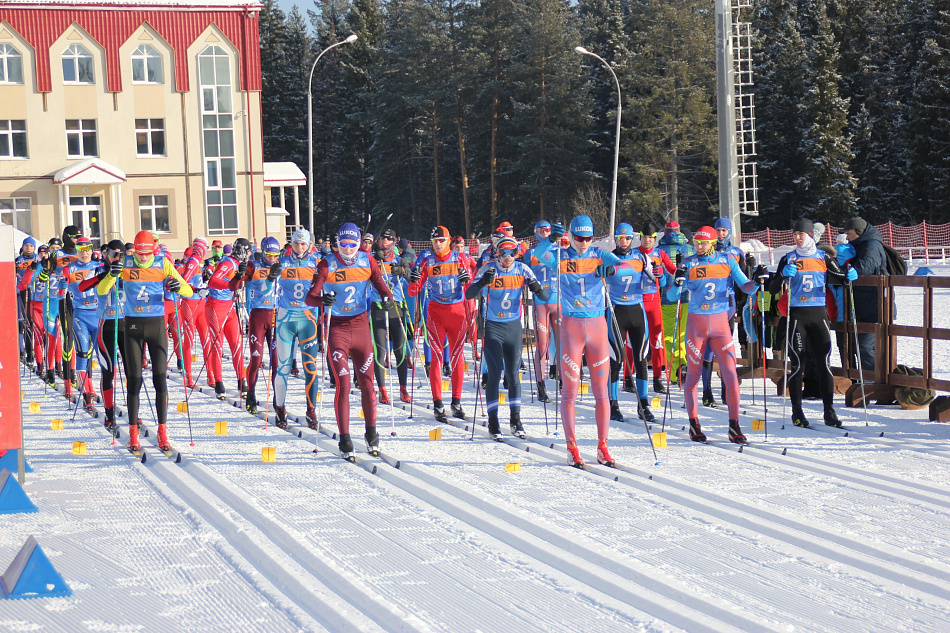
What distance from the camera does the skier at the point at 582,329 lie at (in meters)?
8.16

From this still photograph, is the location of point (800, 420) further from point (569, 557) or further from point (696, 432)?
point (569, 557)

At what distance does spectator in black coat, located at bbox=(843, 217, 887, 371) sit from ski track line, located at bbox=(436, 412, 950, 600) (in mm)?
4629

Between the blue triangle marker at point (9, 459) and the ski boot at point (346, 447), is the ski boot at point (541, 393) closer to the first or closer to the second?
the ski boot at point (346, 447)

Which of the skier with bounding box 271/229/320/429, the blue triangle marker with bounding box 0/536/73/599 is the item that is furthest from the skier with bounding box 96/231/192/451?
the blue triangle marker with bounding box 0/536/73/599

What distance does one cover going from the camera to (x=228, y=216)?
1790 inches

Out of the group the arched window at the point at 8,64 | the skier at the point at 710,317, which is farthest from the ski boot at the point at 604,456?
the arched window at the point at 8,64

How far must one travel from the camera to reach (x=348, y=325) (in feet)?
28.3

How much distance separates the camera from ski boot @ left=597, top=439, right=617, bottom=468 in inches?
319

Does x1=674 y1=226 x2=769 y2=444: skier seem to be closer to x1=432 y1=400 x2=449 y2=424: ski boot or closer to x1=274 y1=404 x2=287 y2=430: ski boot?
x1=432 y1=400 x2=449 y2=424: ski boot

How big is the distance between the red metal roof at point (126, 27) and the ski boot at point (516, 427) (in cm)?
3720

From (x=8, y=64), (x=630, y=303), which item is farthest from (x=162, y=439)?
(x=8, y=64)

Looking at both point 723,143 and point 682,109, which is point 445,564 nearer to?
point 723,143

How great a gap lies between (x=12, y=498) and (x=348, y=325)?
294 cm

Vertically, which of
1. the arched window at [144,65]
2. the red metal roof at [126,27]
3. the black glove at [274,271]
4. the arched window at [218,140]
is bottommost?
the black glove at [274,271]
